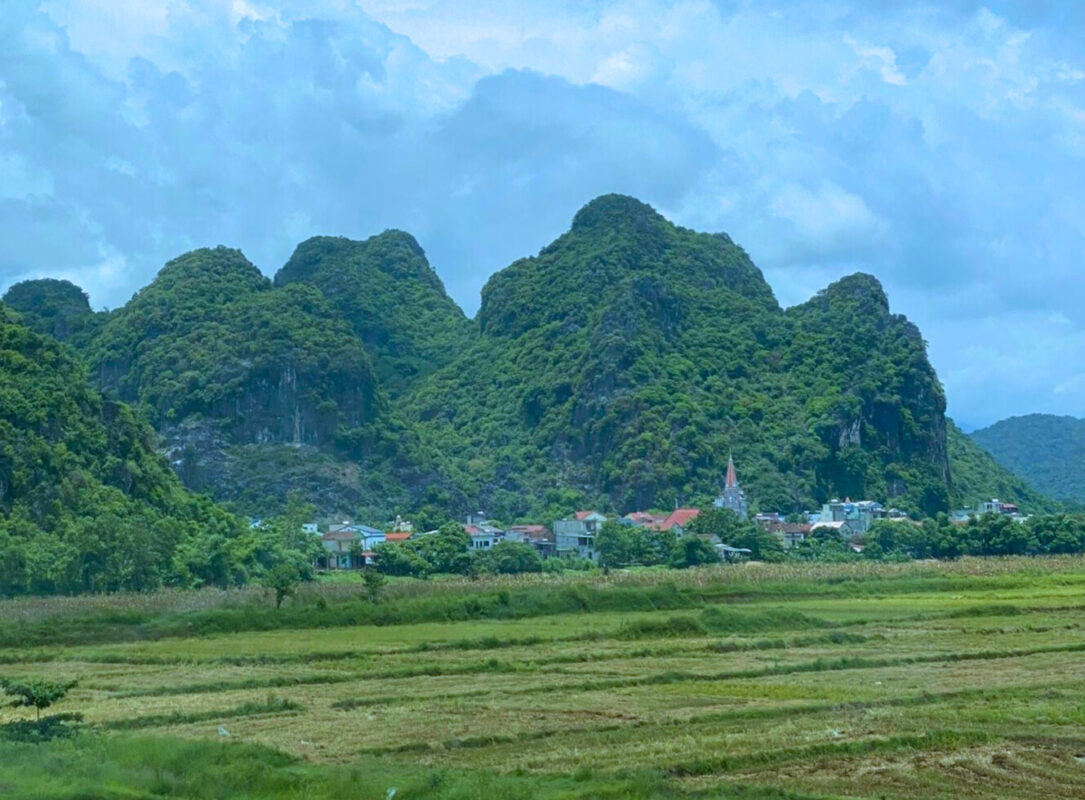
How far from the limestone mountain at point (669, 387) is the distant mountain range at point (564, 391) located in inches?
6.4

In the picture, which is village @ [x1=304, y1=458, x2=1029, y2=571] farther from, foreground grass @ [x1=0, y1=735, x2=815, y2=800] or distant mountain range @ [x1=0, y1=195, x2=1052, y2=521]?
foreground grass @ [x1=0, y1=735, x2=815, y2=800]

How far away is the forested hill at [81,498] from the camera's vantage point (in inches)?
1535

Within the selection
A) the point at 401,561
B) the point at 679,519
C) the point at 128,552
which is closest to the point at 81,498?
the point at 128,552

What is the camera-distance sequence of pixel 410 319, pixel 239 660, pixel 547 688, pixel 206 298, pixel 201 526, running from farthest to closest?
1. pixel 410 319
2. pixel 206 298
3. pixel 201 526
4. pixel 239 660
5. pixel 547 688

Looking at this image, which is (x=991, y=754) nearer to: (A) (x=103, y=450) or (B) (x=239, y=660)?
(B) (x=239, y=660)

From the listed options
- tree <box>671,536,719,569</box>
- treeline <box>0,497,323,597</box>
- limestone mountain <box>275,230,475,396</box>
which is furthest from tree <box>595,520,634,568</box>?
limestone mountain <box>275,230,475,396</box>

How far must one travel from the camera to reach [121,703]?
18.0 metres

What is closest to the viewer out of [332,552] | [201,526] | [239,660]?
[239,660]

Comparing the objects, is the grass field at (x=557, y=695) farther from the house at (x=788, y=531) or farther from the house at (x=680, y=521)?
the house at (x=788, y=531)

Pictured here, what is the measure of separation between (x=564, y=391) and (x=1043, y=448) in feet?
285

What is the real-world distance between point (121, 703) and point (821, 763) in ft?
31.4

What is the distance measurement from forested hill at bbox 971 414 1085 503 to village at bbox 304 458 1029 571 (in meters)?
68.0

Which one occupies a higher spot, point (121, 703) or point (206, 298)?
point (206, 298)

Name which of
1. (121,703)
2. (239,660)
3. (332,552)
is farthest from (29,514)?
(121,703)
